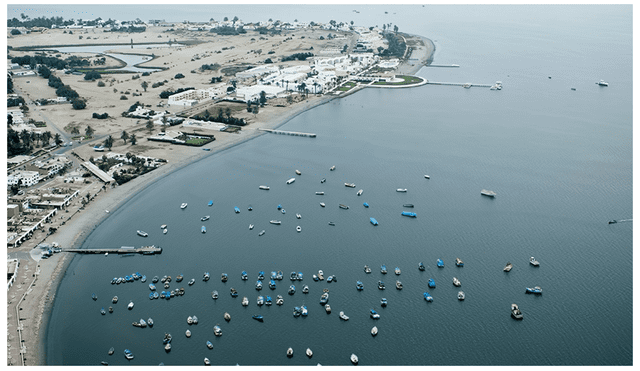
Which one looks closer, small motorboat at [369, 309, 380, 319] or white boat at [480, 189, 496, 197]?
small motorboat at [369, 309, 380, 319]

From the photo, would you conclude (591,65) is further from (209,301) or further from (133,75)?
(209,301)

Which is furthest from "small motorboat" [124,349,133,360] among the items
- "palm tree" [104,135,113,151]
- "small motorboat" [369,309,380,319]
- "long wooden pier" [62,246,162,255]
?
"palm tree" [104,135,113,151]

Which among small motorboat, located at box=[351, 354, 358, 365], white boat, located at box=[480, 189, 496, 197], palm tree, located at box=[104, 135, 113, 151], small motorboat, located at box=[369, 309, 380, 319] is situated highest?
palm tree, located at box=[104, 135, 113, 151]

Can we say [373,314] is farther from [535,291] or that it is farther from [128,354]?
[128,354]

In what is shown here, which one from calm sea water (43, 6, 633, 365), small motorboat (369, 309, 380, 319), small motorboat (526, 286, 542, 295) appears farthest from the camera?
small motorboat (526, 286, 542, 295)

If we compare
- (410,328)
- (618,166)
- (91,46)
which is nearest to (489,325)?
(410,328)

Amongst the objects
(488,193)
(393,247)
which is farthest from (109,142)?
(488,193)

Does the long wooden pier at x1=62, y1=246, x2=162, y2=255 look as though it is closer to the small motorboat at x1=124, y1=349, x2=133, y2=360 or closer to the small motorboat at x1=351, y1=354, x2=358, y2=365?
the small motorboat at x1=124, y1=349, x2=133, y2=360
